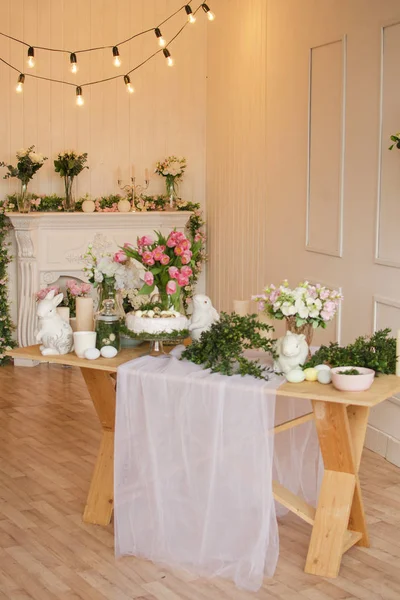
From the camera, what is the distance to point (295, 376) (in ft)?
11.4

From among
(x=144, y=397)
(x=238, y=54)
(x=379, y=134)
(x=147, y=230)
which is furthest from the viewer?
(x=147, y=230)

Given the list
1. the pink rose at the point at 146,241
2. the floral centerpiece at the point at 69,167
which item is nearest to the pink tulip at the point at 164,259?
the pink rose at the point at 146,241

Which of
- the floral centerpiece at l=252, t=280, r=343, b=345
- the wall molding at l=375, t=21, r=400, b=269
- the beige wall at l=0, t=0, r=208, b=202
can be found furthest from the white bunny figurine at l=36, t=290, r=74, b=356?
the beige wall at l=0, t=0, r=208, b=202

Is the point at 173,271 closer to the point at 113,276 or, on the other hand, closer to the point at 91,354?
the point at 113,276

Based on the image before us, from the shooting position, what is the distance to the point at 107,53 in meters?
7.65

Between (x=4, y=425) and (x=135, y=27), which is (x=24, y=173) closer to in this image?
(x=135, y=27)

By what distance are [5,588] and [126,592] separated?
469 mm

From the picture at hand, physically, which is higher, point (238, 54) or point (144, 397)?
point (238, 54)

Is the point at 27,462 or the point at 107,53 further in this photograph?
the point at 107,53

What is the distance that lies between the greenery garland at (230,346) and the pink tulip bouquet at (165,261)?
298 mm

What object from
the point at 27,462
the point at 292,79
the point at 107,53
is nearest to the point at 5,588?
the point at 27,462

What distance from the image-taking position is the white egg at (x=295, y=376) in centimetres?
348

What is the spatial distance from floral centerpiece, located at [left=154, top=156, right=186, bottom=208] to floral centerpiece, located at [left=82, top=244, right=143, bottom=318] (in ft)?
11.7

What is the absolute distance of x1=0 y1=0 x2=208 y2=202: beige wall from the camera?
7484 millimetres
